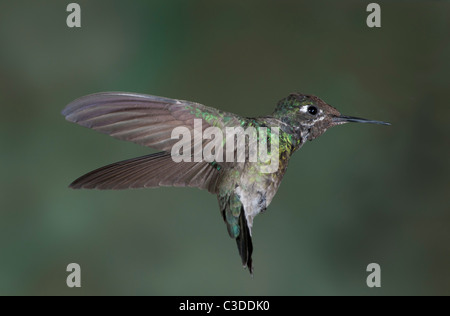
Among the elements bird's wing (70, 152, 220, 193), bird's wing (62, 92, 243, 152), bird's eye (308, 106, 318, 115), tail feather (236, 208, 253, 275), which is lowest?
tail feather (236, 208, 253, 275)

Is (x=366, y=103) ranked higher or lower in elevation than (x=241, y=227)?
higher

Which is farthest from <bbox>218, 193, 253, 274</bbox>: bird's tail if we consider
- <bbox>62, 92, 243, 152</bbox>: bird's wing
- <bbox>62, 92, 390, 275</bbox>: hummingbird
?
<bbox>62, 92, 243, 152</bbox>: bird's wing

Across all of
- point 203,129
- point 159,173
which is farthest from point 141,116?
point 159,173

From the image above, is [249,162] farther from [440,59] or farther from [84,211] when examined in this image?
[440,59]

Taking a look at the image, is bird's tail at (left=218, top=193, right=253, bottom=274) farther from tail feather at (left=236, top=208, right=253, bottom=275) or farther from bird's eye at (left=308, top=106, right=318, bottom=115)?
bird's eye at (left=308, top=106, right=318, bottom=115)

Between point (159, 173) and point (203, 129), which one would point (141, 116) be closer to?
point (203, 129)

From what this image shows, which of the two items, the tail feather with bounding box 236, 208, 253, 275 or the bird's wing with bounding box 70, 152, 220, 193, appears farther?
the bird's wing with bounding box 70, 152, 220, 193

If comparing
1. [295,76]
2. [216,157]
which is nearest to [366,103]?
[295,76]
